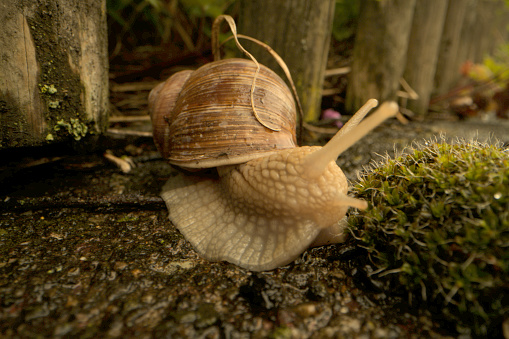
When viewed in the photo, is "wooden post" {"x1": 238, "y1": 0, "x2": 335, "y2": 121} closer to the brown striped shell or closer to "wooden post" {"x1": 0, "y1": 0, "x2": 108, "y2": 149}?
the brown striped shell

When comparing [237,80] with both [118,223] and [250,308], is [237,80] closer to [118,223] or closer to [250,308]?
[118,223]

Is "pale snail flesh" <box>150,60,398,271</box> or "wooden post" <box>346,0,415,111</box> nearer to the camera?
"pale snail flesh" <box>150,60,398,271</box>

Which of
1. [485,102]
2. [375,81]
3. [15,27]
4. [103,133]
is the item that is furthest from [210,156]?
[485,102]

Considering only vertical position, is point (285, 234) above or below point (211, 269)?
above

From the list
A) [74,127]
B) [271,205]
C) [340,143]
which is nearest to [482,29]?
[340,143]

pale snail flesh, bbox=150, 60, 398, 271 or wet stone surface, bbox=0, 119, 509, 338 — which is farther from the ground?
pale snail flesh, bbox=150, 60, 398, 271

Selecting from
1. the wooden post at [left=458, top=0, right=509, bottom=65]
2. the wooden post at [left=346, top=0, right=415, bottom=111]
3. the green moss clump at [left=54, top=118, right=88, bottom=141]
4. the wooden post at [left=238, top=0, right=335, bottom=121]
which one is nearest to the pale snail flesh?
the green moss clump at [left=54, top=118, right=88, bottom=141]

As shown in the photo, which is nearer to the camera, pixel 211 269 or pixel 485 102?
pixel 211 269

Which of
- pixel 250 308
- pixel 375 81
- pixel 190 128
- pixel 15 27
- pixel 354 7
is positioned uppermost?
Result: pixel 354 7
